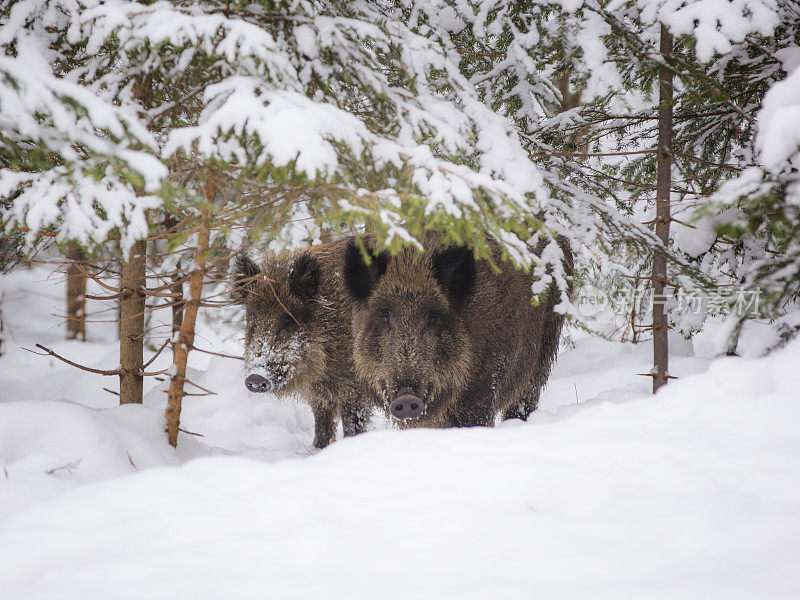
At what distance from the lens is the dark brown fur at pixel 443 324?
4836 millimetres

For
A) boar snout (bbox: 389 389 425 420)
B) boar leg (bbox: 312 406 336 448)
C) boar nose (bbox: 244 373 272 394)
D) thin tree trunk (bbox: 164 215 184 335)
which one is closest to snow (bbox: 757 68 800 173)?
boar snout (bbox: 389 389 425 420)

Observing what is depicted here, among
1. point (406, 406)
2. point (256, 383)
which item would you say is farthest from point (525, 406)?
point (256, 383)

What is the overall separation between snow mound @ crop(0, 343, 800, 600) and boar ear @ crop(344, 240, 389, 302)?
2631mm

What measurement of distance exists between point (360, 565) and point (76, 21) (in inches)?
141

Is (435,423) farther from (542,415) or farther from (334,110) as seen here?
→ (334,110)

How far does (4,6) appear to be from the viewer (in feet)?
13.1

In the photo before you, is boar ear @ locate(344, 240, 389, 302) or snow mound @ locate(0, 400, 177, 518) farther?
boar ear @ locate(344, 240, 389, 302)

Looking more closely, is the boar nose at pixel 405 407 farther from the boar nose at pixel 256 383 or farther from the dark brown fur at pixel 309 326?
the boar nose at pixel 256 383

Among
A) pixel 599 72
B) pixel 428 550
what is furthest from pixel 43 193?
pixel 599 72

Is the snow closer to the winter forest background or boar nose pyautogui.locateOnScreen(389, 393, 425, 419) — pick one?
the winter forest background

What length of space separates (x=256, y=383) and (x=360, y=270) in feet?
5.29

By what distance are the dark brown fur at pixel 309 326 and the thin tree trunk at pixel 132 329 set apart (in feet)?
4.48

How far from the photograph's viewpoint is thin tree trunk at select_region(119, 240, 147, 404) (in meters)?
4.40

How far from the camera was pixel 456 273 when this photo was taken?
196 inches
